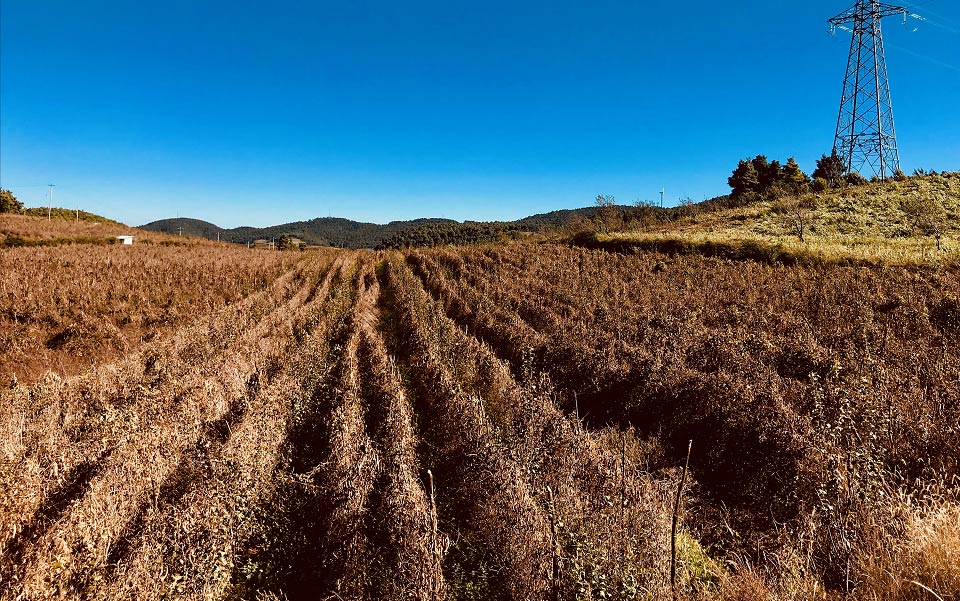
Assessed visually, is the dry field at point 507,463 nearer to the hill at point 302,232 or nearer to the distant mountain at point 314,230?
the distant mountain at point 314,230

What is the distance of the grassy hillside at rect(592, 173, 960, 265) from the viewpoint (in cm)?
1712

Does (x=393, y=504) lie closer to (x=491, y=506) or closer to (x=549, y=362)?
(x=491, y=506)

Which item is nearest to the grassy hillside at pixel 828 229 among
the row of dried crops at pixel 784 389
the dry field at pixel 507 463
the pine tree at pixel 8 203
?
the row of dried crops at pixel 784 389

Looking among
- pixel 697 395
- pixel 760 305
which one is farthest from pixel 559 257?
pixel 697 395

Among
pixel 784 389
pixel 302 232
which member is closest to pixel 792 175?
pixel 784 389

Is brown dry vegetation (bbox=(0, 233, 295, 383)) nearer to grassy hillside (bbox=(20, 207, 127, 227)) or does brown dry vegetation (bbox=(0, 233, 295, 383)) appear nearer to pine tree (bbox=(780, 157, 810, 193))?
grassy hillside (bbox=(20, 207, 127, 227))

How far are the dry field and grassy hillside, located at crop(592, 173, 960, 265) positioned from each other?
5.98 meters

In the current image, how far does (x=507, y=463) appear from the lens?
529cm

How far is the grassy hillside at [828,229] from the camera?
1712cm

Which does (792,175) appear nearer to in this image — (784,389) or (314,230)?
(784,389)

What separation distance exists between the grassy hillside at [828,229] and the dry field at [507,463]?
19.6 feet

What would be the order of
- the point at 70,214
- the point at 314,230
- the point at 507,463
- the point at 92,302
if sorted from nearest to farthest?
the point at 507,463
the point at 92,302
the point at 70,214
the point at 314,230

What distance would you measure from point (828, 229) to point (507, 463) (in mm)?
29131

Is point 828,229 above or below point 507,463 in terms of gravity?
above
